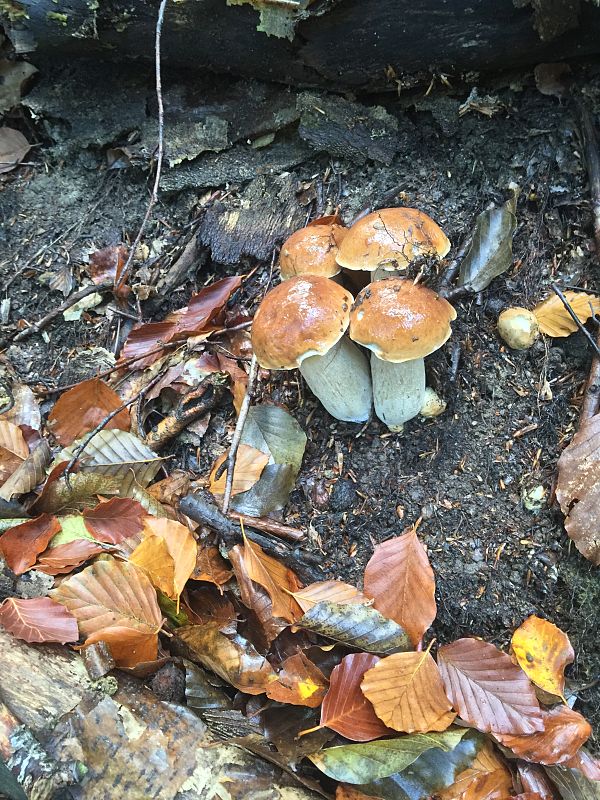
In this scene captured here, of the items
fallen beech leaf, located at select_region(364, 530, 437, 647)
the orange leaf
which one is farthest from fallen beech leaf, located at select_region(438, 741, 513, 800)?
the orange leaf

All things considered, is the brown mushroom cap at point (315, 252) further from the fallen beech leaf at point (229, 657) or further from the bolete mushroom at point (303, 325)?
the fallen beech leaf at point (229, 657)

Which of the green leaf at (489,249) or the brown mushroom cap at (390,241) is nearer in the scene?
the brown mushroom cap at (390,241)

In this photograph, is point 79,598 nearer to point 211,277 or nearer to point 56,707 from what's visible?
point 56,707

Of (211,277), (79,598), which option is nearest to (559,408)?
(211,277)

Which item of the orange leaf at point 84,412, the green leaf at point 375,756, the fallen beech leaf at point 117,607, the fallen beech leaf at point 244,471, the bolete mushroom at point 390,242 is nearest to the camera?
the green leaf at point 375,756

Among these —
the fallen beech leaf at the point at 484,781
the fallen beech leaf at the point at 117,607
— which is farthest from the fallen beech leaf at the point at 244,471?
the fallen beech leaf at the point at 484,781

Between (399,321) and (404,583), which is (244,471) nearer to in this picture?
(404,583)
